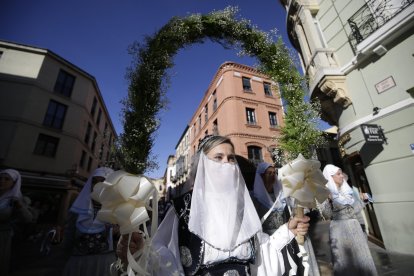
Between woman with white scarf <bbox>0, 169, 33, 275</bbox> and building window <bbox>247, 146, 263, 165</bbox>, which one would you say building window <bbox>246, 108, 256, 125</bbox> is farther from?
woman with white scarf <bbox>0, 169, 33, 275</bbox>

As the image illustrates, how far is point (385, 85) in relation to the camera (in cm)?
644

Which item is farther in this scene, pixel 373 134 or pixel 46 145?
pixel 46 145

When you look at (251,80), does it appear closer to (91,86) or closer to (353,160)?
(353,160)

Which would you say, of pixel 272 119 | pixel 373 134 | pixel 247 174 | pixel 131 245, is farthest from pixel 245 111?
pixel 131 245

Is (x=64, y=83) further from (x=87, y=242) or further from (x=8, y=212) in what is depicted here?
(x=87, y=242)

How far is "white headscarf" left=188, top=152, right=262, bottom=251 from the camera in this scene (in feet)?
5.38

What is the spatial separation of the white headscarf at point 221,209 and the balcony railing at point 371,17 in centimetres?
747

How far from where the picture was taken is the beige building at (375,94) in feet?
19.2

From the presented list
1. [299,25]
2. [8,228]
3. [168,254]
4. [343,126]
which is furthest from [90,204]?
[299,25]

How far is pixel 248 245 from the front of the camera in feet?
5.83

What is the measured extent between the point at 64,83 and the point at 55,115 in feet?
10.4

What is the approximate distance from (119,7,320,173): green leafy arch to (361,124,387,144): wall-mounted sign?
4.26 metres

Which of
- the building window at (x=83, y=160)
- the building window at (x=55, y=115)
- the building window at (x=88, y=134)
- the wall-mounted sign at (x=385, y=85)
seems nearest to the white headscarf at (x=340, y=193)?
the wall-mounted sign at (x=385, y=85)

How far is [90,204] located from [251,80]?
18808 millimetres
